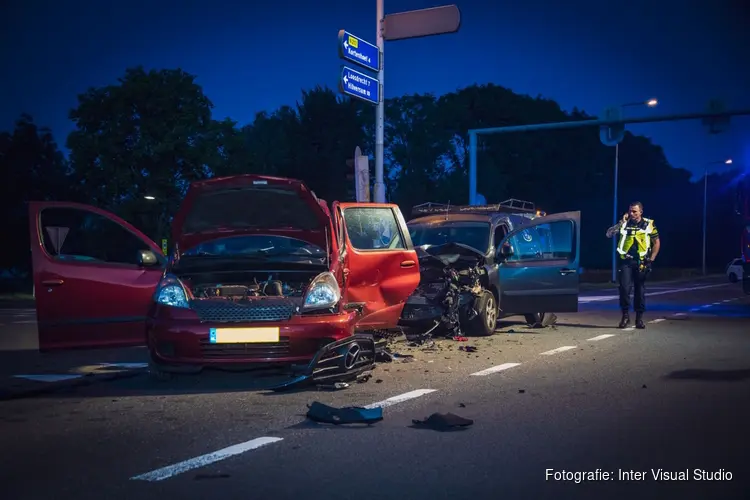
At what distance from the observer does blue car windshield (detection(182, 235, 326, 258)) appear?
29.7ft

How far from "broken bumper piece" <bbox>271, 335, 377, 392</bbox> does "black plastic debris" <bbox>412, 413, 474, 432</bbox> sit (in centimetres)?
175

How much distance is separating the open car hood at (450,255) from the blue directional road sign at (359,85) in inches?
162

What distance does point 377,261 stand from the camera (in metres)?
9.88

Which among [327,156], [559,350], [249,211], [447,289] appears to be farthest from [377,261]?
[327,156]

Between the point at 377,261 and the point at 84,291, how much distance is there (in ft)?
10.7

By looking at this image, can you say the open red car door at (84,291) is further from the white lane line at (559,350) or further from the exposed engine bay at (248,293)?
the white lane line at (559,350)

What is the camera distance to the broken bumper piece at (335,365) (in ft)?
25.6

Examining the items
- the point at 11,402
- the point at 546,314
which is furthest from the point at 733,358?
the point at 11,402

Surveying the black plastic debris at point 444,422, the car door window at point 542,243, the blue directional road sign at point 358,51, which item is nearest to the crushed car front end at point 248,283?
the black plastic debris at point 444,422

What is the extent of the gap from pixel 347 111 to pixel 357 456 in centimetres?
5250

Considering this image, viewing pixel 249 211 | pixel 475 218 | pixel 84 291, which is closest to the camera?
pixel 84 291

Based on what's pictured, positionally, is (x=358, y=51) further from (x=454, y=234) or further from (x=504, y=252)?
(x=504, y=252)

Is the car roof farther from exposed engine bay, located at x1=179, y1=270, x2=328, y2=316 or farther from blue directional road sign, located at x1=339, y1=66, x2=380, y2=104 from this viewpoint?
exposed engine bay, located at x1=179, y1=270, x2=328, y2=316

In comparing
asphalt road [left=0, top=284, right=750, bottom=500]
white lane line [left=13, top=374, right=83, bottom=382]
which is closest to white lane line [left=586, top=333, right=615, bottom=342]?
asphalt road [left=0, top=284, right=750, bottom=500]
